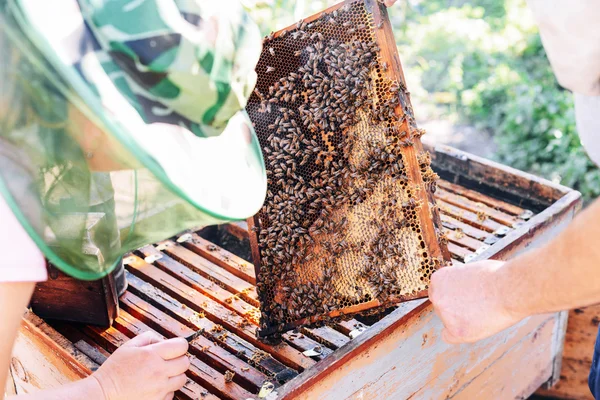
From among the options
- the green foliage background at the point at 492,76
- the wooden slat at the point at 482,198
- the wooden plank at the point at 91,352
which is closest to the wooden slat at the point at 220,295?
the wooden plank at the point at 91,352

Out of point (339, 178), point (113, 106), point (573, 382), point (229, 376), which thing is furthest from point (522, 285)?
point (573, 382)

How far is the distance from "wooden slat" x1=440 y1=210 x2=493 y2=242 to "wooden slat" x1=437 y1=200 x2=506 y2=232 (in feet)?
0.11

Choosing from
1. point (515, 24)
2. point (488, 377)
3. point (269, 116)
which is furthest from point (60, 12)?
point (515, 24)

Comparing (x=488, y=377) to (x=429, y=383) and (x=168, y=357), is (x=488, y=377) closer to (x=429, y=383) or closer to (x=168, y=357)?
(x=429, y=383)

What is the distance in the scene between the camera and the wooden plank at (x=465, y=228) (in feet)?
10.7

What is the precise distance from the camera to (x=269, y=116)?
2.49 metres

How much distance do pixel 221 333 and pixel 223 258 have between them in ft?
2.01

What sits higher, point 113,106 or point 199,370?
point 113,106

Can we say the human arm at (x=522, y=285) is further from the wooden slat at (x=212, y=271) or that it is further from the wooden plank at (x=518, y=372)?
the wooden plank at (x=518, y=372)

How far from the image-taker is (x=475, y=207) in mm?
3600

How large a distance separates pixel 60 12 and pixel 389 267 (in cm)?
149

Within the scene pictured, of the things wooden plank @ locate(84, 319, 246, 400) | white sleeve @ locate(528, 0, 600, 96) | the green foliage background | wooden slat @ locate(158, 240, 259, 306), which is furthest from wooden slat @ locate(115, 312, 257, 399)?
the green foliage background

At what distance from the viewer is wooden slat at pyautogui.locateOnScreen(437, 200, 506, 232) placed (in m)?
3.36

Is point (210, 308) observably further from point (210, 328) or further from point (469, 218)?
point (469, 218)
